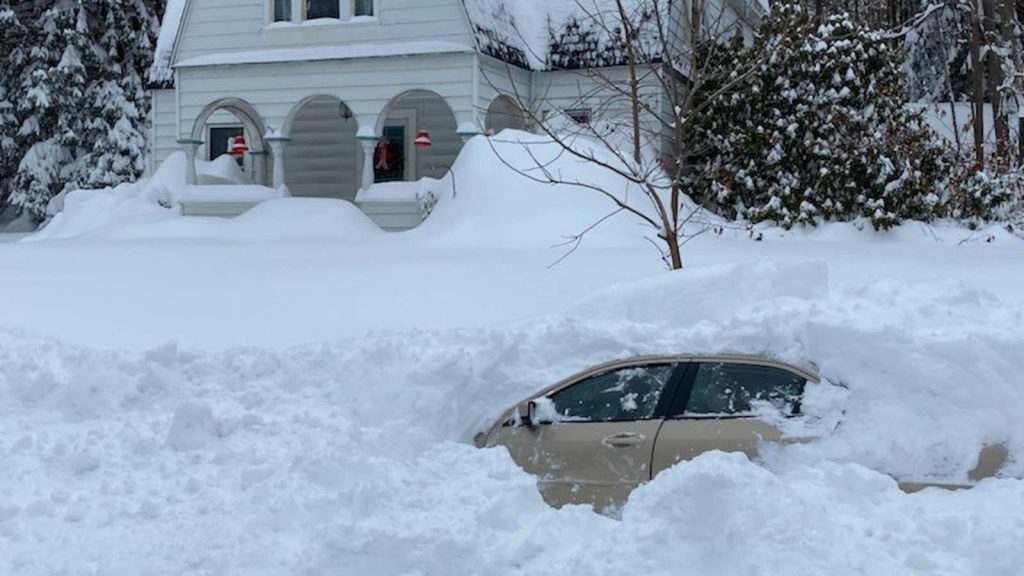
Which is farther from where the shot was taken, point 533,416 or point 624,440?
point 533,416

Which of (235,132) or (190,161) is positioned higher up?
(235,132)

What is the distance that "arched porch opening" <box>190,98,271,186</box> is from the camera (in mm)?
18234

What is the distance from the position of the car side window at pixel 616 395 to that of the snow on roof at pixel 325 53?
36.6 ft

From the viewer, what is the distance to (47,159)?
2828 centimetres

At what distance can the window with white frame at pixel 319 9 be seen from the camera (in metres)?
17.4

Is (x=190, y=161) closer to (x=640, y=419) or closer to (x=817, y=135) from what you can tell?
(x=817, y=135)

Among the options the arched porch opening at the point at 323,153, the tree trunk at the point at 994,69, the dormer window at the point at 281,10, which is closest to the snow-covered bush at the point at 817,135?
the tree trunk at the point at 994,69

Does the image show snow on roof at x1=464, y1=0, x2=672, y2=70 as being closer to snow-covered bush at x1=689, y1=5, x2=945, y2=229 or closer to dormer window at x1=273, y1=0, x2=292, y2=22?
snow-covered bush at x1=689, y1=5, x2=945, y2=229

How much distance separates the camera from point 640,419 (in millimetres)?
5656

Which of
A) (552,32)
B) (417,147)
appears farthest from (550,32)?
(417,147)

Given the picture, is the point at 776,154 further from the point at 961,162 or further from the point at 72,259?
the point at 72,259

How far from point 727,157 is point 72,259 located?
988 centimetres

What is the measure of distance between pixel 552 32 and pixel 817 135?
5.16 meters

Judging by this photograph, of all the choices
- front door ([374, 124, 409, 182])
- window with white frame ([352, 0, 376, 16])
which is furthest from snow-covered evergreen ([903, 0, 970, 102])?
window with white frame ([352, 0, 376, 16])
